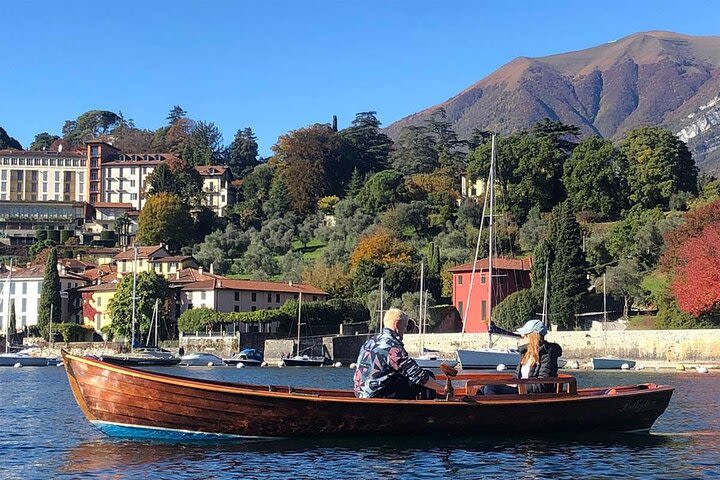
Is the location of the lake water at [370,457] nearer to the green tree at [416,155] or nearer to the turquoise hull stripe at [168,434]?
the turquoise hull stripe at [168,434]

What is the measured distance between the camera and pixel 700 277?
A: 5988 cm

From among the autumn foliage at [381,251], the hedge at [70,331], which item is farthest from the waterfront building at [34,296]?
the autumn foliage at [381,251]

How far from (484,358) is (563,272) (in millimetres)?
20323

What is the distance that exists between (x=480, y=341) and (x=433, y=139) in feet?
225

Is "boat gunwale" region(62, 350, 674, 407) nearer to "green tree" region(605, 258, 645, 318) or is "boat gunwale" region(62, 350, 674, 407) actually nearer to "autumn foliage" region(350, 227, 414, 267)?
"green tree" region(605, 258, 645, 318)

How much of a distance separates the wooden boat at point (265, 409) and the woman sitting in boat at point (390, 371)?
34 centimetres

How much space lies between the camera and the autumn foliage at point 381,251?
3583 inches

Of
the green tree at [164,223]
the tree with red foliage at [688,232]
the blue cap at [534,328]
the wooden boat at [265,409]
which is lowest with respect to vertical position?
the wooden boat at [265,409]

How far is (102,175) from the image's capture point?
5689 inches

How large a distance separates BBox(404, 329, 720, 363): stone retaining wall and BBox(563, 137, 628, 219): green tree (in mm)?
33379

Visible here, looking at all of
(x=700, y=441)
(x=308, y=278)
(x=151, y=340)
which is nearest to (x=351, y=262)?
(x=308, y=278)

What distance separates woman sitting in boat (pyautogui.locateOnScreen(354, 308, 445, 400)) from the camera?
18016 millimetres

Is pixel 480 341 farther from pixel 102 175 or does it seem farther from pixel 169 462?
pixel 102 175

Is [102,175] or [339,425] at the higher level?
[102,175]
